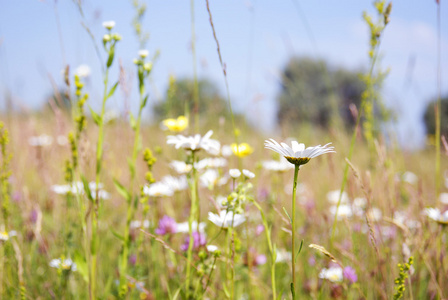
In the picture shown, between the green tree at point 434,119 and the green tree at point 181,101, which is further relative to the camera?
the green tree at point 434,119

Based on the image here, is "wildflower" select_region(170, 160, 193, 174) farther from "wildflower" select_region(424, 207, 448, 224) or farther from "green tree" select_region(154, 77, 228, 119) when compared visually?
"wildflower" select_region(424, 207, 448, 224)

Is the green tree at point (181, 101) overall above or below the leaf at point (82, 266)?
above

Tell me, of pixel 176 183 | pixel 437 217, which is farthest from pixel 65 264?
pixel 437 217

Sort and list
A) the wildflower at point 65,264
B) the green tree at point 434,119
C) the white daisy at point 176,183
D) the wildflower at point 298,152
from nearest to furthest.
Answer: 1. the wildflower at point 298,152
2. the wildflower at point 65,264
3. the white daisy at point 176,183
4. the green tree at point 434,119

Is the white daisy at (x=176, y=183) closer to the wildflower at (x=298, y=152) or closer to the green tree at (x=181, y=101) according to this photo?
the green tree at (x=181, y=101)

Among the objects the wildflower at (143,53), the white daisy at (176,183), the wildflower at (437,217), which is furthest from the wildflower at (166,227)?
the wildflower at (437,217)

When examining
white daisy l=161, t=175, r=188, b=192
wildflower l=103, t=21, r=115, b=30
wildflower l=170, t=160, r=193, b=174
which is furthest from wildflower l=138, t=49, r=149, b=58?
white daisy l=161, t=175, r=188, b=192

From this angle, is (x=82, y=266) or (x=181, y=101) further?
(x=181, y=101)

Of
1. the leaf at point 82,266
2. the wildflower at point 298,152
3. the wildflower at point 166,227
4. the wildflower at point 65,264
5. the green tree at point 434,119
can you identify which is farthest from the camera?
the green tree at point 434,119

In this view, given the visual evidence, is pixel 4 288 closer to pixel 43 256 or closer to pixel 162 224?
pixel 43 256

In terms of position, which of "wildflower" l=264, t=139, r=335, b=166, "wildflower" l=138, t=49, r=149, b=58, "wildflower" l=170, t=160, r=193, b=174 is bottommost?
"wildflower" l=170, t=160, r=193, b=174

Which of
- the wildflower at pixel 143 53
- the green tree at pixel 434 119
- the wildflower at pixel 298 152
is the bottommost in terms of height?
the green tree at pixel 434 119

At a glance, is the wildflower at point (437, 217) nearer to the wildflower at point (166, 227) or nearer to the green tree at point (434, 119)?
the green tree at point (434, 119)

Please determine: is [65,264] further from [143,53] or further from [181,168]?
[143,53]
